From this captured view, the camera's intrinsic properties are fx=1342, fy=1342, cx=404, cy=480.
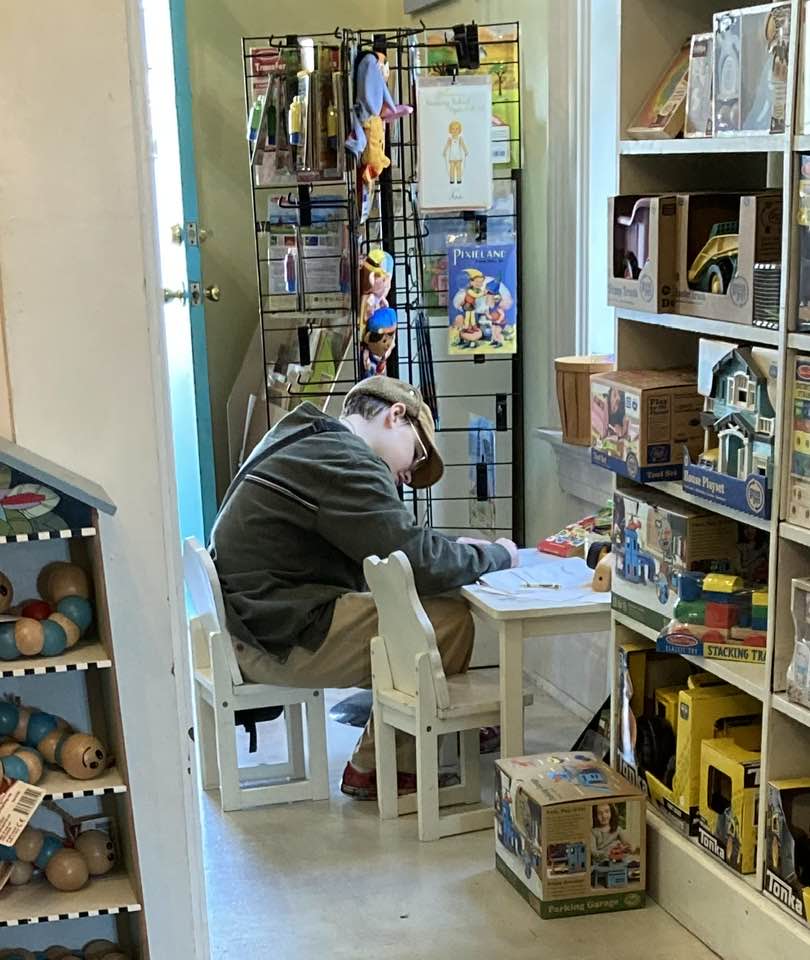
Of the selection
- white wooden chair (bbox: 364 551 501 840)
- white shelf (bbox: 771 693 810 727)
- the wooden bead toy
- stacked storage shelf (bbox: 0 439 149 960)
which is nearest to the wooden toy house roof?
stacked storage shelf (bbox: 0 439 149 960)

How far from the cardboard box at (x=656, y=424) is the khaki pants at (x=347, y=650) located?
2.48ft

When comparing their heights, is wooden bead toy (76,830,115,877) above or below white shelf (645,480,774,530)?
below

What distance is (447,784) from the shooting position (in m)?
3.34

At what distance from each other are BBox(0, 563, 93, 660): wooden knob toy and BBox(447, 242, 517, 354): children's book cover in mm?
2000

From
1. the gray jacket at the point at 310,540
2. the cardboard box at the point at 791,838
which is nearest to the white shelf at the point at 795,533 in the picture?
the cardboard box at the point at 791,838

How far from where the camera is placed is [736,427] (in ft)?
7.80

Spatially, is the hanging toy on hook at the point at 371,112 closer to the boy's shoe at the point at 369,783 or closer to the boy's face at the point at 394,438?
the boy's face at the point at 394,438

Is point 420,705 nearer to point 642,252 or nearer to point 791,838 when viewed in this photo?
point 791,838

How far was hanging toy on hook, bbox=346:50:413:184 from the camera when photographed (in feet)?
12.4

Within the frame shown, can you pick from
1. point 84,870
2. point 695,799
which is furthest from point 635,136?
point 84,870

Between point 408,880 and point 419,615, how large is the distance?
57 cm

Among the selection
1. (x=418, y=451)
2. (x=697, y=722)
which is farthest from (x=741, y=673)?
(x=418, y=451)

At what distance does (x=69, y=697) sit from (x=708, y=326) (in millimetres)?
1299

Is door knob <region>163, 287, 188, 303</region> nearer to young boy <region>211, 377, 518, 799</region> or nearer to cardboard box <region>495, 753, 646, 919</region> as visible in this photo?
young boy <region>211, 377, 518, 799</region>
